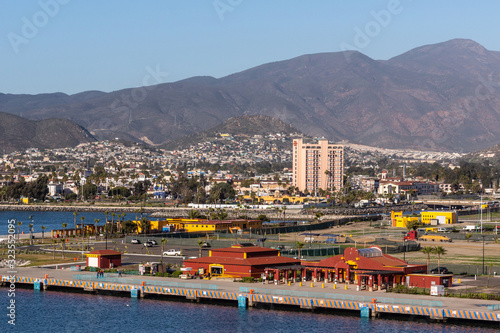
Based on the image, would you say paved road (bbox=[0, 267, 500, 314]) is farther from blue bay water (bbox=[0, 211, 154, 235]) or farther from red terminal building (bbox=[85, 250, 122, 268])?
blue bay water (bbox=[0, 211, 154, 235])

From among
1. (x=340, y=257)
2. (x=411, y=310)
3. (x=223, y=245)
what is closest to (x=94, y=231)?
(x=223, y=245)

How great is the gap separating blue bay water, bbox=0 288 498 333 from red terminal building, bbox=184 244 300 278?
7231mm

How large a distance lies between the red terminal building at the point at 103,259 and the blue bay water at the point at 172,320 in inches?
431

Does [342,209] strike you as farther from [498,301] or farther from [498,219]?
→ [498,301]

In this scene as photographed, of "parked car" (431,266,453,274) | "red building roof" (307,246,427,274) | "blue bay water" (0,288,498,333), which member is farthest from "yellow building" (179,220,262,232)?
"blue bay water" (0,288,498,333)

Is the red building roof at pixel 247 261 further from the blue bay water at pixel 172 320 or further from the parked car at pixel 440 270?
the parked car at pixel 440 270

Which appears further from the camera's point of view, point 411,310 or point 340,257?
point 340,257

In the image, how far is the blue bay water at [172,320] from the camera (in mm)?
50656

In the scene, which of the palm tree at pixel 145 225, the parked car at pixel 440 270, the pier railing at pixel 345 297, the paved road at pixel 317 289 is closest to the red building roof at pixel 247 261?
the paved road at pixel 317 289

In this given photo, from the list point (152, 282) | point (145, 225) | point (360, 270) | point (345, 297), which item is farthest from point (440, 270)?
point (145, 225)

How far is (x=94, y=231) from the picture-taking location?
115m

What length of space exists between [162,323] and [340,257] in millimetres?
16222

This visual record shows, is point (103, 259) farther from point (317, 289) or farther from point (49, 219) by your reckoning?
point (49, 219)

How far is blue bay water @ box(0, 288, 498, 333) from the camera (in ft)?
166
